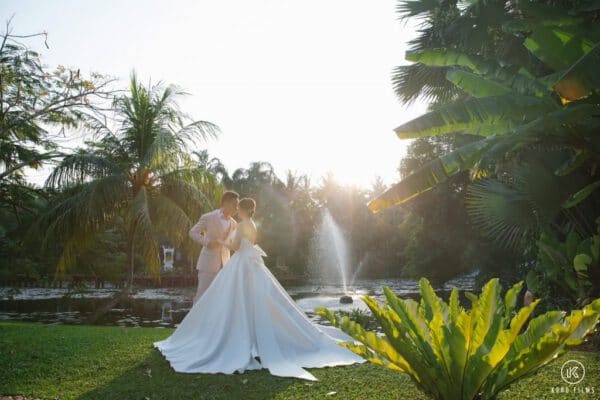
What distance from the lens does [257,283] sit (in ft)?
24.1

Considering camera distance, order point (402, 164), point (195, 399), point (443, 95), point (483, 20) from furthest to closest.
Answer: point (402, 164) < point (443, 95) < point (483, 20) < point (195, 399)

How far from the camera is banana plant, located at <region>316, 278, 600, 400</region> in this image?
2795mm

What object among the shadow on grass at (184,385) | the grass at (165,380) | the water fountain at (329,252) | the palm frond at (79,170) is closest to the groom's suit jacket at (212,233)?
the grass at (165,380)

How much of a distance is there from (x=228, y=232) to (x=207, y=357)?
2559 mm

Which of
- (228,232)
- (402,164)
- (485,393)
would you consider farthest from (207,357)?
(402,164)

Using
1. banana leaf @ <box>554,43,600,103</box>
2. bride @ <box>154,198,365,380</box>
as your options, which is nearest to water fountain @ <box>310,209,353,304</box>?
bride @ <box>154,198,365,380</box>

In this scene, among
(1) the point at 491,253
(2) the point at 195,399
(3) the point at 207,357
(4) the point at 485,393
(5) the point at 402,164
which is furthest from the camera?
(5) the point at 402,164

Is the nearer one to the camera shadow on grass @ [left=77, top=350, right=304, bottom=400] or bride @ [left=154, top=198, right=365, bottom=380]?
shadow on grass @ [left=77, top=350, right=304, bottom=400]

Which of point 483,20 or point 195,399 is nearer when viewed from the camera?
point 195,399

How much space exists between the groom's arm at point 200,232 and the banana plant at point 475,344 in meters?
5.31

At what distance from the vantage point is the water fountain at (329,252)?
44719mm

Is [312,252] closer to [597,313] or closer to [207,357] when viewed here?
[207,357]

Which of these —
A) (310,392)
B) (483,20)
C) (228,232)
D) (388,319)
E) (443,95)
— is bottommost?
(310,392)

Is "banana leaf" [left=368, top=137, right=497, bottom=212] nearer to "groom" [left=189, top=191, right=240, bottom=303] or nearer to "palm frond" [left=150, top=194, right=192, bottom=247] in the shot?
"groom" [left=189, top=191, right=240, bottom=303]
